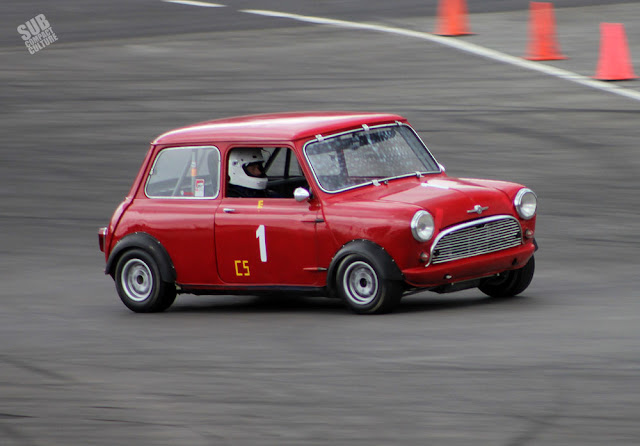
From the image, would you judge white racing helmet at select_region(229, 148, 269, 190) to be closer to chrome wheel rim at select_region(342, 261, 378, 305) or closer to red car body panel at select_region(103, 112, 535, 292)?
Result: red car body panel at select_region(103, 112, 535, 292)

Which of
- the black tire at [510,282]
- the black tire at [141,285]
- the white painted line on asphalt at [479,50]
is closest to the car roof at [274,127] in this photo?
the black tire at [141,285]

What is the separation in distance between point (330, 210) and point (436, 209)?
80cm

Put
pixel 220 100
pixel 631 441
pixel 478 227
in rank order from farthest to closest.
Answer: pixel 220 100 < pixel 478 227 < pixel 631 441

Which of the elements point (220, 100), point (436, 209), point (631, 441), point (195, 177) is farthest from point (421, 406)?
point (220, 100)

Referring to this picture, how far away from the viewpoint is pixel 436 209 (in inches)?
344

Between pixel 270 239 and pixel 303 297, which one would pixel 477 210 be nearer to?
pixel 270 239

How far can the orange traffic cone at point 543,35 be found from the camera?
19.1 meters

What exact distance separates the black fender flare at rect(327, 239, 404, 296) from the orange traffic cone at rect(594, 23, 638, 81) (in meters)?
10.1

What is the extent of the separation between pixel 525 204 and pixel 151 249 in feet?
9.93

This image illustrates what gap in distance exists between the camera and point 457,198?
29.2ft

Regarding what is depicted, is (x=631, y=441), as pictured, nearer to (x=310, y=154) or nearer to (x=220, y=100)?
(x=310, y=154)

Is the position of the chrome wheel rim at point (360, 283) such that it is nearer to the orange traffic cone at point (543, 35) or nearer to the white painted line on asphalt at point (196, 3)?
the orange traffic cone at point (543, 35)

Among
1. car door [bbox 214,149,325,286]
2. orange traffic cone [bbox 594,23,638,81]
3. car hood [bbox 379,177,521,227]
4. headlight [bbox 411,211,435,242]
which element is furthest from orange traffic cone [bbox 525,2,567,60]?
headlight [bbox 411,211,435,242]

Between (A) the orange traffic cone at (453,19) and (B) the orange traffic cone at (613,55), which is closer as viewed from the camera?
(B) the orange traffic cone at (613,55)
